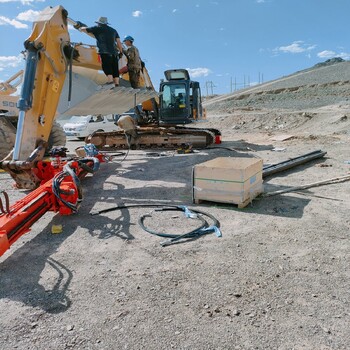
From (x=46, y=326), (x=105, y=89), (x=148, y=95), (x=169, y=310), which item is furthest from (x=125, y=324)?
(x=148, y=95)

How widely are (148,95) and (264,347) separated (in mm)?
8496

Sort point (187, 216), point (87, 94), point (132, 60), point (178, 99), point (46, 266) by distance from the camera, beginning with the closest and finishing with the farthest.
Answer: point (46, 266) → point (187, 216) → point (87, 94) → point (132, 60) → point (178, 99)

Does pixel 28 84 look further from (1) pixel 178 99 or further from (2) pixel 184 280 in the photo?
(1) pixel 178 99

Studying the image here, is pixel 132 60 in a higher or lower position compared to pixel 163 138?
higher

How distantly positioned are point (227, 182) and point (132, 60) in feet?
17.9

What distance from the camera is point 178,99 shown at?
13797 mm

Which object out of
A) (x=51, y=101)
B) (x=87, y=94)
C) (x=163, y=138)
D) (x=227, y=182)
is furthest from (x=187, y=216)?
(x=163, y=138)

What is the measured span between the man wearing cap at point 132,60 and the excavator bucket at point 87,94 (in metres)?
0.45

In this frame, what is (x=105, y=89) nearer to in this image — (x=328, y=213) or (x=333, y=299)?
(x=328, y=213)

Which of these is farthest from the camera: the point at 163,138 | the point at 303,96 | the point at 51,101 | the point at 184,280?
the point at 303,96

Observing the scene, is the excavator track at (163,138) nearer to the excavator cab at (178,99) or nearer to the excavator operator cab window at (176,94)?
the excavator cab at (178,99)

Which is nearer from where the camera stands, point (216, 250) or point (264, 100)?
point (216, 250)

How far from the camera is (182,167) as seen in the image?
30.2 ft

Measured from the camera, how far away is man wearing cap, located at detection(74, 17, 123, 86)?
7.50 meters
